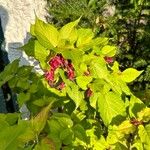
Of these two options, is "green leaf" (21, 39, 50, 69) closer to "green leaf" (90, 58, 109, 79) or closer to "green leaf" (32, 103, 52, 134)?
"green leaf" (90, 58, 109, 79)

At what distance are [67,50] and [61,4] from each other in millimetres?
1197

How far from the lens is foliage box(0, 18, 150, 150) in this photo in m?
1.52

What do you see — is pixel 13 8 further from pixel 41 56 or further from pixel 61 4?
pixel 41 56

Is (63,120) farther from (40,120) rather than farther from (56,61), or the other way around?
(40,120)

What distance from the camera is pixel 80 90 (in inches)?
65.7

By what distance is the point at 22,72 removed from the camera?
1783 millimetres

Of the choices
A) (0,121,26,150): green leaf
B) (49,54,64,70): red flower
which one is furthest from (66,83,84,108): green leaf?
(0,121,26,150): green leaf

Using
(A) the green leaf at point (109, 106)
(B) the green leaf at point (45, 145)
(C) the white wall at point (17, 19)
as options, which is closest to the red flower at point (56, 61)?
(A) the green leaf at point (109, 106)

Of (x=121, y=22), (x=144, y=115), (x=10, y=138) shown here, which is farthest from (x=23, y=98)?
(x=121, y=22)

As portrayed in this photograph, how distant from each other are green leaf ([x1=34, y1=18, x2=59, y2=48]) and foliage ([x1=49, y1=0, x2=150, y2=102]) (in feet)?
3.41

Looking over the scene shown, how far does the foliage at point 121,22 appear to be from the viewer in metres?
2.64

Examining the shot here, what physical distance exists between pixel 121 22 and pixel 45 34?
1.26 m

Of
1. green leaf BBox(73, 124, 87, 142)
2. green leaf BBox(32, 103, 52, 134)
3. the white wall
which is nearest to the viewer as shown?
green leaf BBox(32, 103, 52, 134)

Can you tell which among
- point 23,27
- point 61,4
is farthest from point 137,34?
point 23,27
